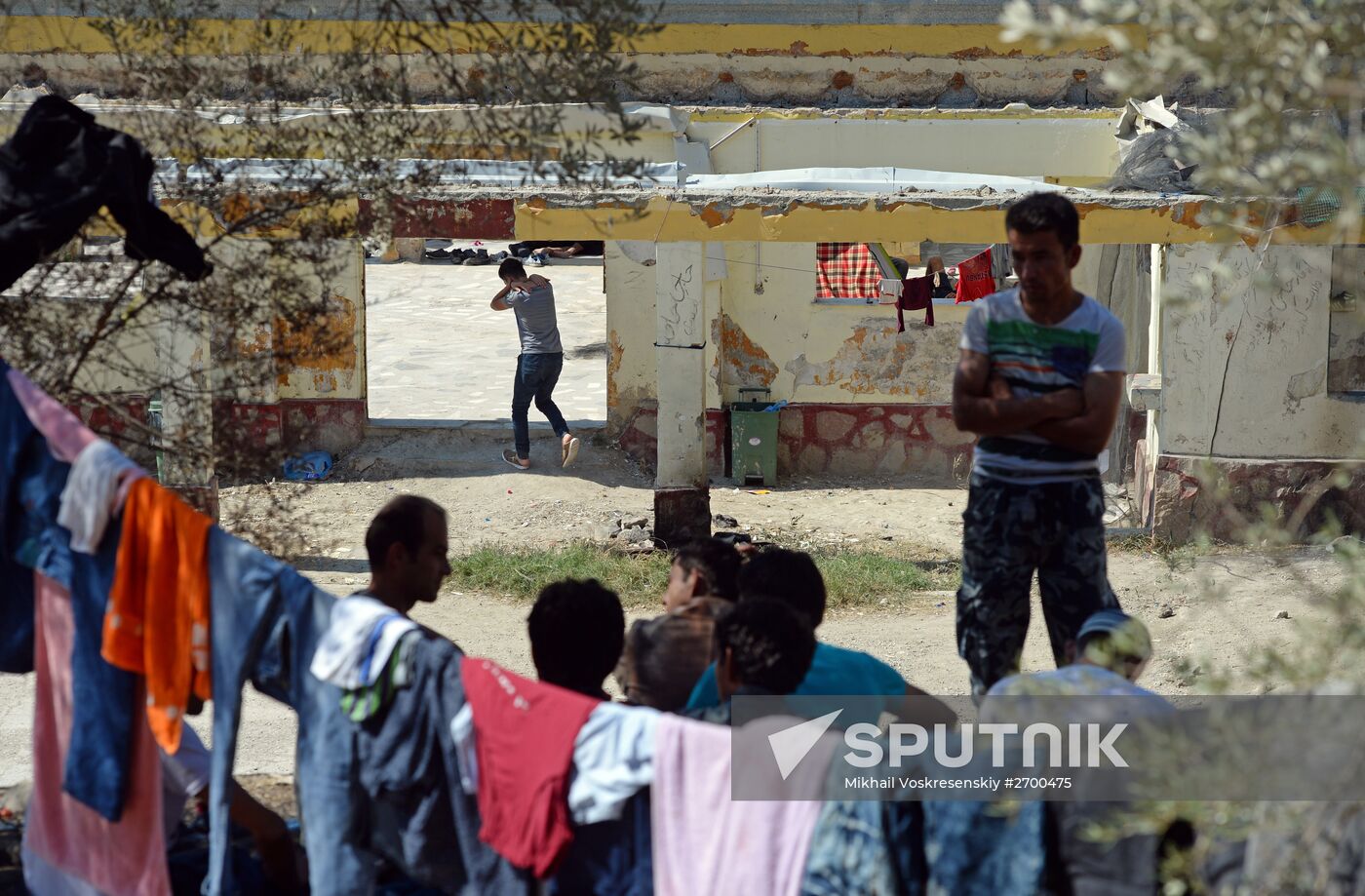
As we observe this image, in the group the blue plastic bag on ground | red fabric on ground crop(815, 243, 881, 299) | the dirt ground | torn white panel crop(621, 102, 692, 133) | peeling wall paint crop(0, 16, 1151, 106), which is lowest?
the dirt ground

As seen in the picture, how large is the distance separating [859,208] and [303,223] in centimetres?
473

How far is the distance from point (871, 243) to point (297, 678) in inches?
329

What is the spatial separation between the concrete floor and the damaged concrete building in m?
2.01

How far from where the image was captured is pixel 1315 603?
2480 millimetres

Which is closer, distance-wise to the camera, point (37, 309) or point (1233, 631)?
point (37, 309)

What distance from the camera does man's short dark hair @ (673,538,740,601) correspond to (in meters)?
4.77

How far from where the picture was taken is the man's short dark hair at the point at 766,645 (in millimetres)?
3709

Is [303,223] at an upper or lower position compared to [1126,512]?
upper

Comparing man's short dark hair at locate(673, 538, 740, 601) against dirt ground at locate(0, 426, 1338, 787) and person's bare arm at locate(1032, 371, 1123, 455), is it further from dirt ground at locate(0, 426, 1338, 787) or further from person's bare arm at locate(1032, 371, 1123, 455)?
dirt ground at locate(0, 426, 1338, 787)

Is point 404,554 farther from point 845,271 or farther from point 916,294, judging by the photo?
point 845,271

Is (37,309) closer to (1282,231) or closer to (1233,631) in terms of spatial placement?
(1233,631)

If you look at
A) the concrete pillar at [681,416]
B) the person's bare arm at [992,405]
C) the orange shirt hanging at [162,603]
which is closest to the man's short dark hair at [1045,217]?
the person's bare arm at [992,405]

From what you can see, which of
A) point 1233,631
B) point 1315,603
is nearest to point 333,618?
point 1315,603

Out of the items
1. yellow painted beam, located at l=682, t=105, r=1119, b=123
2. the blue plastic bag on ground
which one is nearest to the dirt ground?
the blue plastic bag on ground
